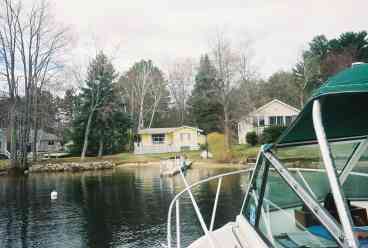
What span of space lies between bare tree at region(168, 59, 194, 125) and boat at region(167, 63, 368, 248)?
60649mm

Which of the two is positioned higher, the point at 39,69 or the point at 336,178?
the point at 39,69

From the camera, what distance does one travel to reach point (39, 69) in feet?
142

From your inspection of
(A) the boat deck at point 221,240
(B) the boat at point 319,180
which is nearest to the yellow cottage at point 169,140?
(A) the boat deck at point 221,240

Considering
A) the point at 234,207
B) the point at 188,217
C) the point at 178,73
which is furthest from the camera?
the point at 178,73

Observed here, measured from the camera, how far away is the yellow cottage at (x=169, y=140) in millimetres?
50188

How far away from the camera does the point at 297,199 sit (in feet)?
10.2

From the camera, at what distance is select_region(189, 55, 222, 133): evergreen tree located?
49434mm

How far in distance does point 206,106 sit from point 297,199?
47.4m

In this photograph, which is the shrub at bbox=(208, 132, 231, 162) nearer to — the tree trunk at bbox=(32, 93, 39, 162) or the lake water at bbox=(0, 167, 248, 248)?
the lake water at bbox=(0, 167, 248, 248)

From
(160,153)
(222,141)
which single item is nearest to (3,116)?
(160,153)

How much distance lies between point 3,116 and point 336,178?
4779 cm

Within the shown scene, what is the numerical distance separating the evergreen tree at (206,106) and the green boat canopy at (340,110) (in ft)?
140

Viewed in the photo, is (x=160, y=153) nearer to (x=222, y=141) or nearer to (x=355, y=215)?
(x=222, y=141)

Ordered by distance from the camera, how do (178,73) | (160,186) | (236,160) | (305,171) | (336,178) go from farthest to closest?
(178,73) < (236,160) < (160,186) < (305,171) < (336,178)
